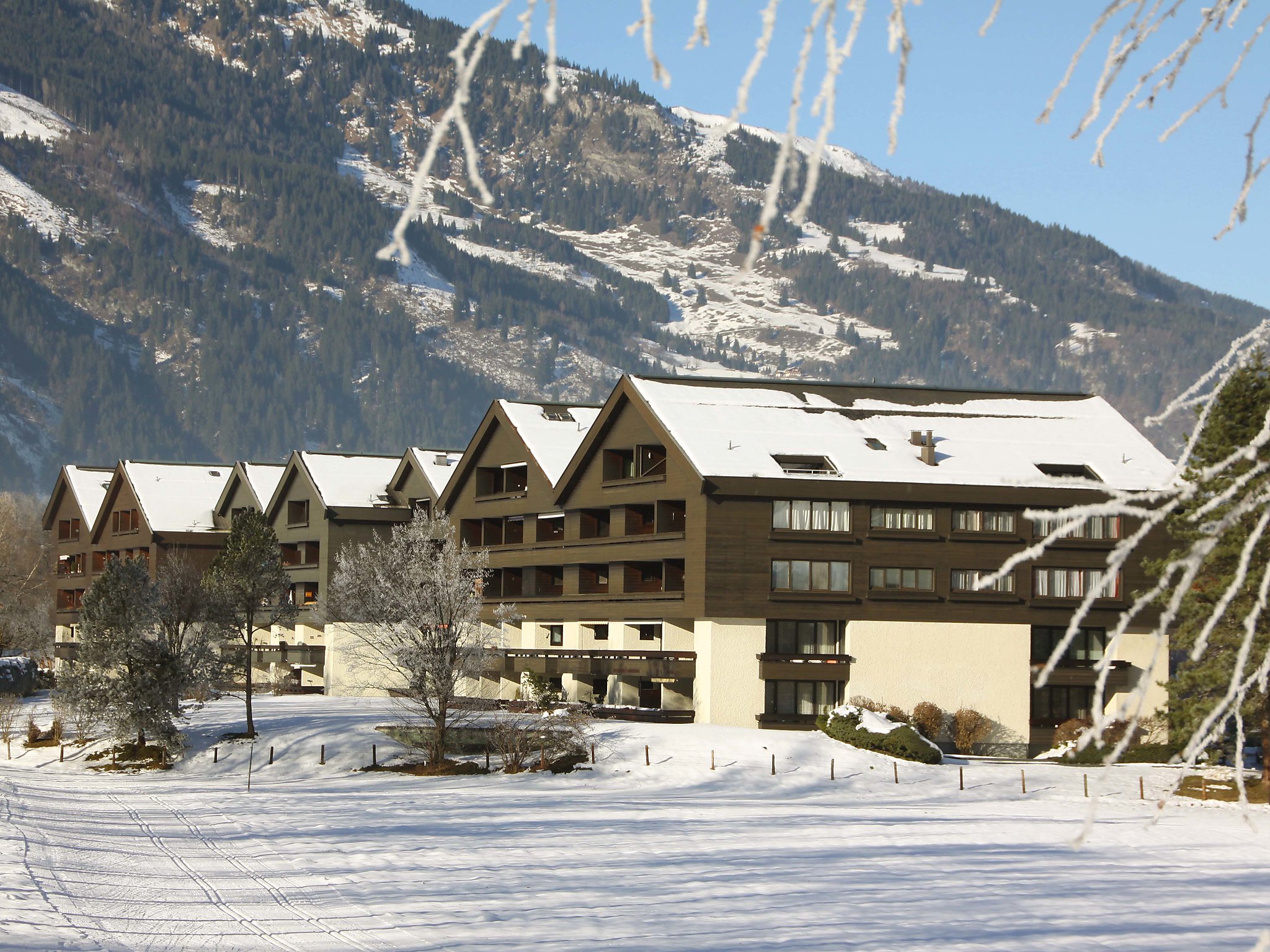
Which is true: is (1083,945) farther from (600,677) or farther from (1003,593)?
(600,677)

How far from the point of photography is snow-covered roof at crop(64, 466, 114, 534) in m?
119

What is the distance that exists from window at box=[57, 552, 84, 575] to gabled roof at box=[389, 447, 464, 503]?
37.1 metres

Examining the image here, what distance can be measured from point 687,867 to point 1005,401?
49.4 metres

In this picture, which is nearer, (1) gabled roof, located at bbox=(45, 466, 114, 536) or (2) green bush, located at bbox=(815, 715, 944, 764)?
(2) green bush, located at bbox=(815, 715, 944, 764)

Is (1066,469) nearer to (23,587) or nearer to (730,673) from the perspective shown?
(730,673)

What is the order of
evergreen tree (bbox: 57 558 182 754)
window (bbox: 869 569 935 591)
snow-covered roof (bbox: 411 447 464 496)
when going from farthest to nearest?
snow-covered roof (bbox: 411 447 464 496)
window (bbox: 869 569 935 591)
evergreen tree (bbox: 57 558 182 754)

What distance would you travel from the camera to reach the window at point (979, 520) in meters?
67.8

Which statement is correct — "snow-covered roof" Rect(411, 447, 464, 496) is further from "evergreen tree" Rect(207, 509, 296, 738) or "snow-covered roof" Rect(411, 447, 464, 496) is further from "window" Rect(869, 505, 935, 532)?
"window" Rect(869, 505, 935, 532)

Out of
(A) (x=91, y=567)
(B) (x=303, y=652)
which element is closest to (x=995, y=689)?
(B) (x=303, y=652)

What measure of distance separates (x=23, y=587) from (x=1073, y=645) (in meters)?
97.8

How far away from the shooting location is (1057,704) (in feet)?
222

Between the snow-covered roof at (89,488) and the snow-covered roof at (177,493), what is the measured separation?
6.97 m

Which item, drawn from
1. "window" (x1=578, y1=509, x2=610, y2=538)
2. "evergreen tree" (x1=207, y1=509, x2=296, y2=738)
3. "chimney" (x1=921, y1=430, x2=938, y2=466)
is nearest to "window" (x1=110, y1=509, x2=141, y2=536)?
"evergreen tree" (x1=207, y1=509, x2=296, y2=738)

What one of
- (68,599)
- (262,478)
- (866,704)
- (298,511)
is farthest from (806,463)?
(68,599)
